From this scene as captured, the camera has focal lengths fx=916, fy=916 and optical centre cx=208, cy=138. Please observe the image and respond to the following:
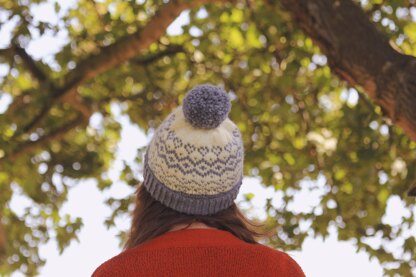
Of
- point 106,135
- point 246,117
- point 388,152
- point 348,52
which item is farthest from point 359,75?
point 106,135

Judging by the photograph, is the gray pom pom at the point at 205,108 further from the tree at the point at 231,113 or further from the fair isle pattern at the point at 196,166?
the tree at the point at 231,113

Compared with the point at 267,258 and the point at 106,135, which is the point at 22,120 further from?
the point at 267,258

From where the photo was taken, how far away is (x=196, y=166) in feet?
8.33

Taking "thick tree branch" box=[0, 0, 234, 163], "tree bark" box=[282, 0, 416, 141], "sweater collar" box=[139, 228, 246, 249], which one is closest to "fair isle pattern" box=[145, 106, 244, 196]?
"sweater collar" box=[139, 228, 246, 249]

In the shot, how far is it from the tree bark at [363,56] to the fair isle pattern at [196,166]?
5.41 feet

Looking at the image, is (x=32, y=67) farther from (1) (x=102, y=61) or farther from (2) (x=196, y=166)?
(2) (x=196, y=166)

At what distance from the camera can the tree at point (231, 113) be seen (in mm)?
5832

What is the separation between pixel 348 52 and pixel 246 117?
2.66 metres

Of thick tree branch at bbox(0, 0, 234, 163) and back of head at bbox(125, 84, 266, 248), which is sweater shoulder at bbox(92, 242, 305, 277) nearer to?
back of head at bbox(125, 84, 266, 248)

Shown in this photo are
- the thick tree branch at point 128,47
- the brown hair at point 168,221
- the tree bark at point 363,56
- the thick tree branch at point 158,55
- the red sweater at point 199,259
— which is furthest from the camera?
the thick tree branch at point 158,55

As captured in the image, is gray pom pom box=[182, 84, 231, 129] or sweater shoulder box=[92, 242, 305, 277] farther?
gray pom pom box=[182, 84, 231, 129]

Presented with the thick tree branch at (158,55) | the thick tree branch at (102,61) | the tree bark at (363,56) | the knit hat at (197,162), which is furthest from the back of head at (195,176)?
the thick tree branch at (158,55)

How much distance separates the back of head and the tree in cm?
206

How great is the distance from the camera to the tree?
230 inches
